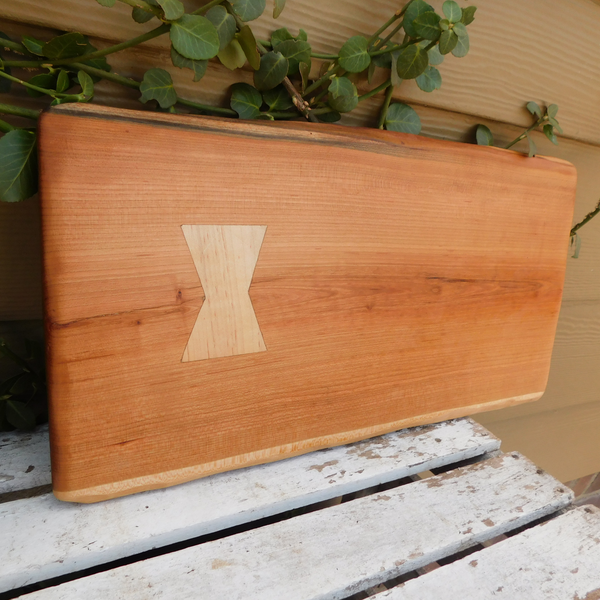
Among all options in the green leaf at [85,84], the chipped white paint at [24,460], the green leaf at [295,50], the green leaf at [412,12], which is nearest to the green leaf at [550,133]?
the green leaf at [412,12]

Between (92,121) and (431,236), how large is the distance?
455 millimetres

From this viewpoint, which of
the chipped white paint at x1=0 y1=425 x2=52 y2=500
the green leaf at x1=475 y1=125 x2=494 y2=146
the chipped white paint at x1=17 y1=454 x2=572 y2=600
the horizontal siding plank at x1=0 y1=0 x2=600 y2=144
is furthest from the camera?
the green leaf at x1=475 y1=125 x2=494 y2=146

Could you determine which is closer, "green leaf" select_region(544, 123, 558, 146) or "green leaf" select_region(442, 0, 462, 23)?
"green leaf" select_region(442, 0, 462, 23)

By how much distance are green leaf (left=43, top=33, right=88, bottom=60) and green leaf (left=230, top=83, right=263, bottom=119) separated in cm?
19

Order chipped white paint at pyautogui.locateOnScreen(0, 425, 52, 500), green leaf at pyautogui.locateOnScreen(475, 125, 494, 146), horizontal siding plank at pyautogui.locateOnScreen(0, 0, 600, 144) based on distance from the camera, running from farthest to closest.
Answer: green leaf at pyautogui.locateOnScreen(475, 125, 494, 146), horizontal siding plank at pyautogui.locateOnScreen(0, 0, 600, 144), chipped white paint at pyautogui.locateOnScreen(0, 425, 52, 500)

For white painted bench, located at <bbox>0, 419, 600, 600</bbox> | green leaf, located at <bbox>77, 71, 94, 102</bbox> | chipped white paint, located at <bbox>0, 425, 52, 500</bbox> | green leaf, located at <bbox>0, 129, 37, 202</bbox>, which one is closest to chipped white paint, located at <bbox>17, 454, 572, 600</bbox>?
white painted bench, located at <bbox>0, 419, 600, 600</bbox>

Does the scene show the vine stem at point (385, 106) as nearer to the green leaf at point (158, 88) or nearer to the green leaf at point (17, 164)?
the green leaf at point (158, 88)

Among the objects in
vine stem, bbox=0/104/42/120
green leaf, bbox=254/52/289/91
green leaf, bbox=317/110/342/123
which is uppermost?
green leaf, bbox=254/52/289/91

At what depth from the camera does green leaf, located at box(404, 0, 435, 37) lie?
1.98 feet

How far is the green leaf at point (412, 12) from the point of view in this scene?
0.60m

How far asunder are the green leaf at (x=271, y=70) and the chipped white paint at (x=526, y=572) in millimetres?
610

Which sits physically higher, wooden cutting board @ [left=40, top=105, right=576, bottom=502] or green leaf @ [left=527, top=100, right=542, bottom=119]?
green leaf @ [left=527, top=100, right=542, bottom=119]

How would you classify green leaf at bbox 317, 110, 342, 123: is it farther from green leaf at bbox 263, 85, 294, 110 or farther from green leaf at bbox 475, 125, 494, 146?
green leaf at bbox 475, 125, 494, 146

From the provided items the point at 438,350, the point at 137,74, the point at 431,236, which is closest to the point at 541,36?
the point at 431,236
